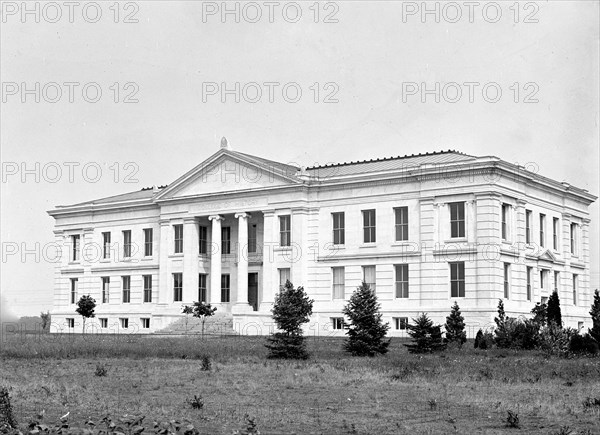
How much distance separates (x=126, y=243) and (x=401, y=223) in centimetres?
2377

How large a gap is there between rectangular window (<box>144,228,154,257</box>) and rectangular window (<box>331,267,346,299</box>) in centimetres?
1629

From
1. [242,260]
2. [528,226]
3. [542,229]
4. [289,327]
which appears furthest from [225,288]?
[289,327]

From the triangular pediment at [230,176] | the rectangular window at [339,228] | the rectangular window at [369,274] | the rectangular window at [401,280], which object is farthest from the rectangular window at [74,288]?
the rectangular window at [401,280]

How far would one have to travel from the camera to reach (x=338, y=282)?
56.5 m

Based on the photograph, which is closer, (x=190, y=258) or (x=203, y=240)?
(x=190, y=258)

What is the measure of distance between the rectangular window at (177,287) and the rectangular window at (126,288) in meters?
5.58

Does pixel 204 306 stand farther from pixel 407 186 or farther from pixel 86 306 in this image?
pixel 407 186

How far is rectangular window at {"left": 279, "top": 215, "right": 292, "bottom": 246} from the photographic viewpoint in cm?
5784

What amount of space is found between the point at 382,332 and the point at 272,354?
4355 mm

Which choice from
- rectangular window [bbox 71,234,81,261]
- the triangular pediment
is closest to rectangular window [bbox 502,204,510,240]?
the triangular pediment

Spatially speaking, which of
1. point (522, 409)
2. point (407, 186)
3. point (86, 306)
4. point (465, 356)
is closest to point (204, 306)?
point (86, 306)

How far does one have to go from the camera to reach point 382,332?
34.2 m

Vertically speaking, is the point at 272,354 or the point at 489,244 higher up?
the point at 489,244

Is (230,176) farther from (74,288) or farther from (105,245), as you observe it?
(74,288)
